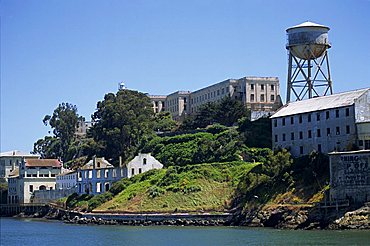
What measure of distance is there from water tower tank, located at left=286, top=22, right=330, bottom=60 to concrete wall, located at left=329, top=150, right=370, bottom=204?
2235 centimetres

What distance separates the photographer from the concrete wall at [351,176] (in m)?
68.4

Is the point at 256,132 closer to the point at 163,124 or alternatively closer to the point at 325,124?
the point at 325,124

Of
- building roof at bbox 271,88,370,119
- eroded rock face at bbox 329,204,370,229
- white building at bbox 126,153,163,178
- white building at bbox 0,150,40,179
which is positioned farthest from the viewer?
white building at bbox 0,150,40,179

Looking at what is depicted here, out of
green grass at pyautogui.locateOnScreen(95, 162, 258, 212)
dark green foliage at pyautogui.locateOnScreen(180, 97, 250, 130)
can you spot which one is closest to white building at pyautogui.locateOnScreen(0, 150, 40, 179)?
dark green foliage at pyautogui.locateOnScreen(180, 97, 250, 130)

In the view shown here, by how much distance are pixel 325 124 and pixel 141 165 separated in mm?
29711

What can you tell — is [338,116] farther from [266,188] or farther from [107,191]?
[107,191]

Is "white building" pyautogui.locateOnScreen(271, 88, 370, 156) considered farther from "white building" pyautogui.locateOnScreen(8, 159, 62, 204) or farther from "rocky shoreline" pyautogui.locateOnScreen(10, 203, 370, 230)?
"white building" pyautogui.locateOnScreen(8, 159, 62, 204)

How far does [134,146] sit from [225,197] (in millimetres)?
35503

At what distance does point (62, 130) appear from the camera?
14162cm

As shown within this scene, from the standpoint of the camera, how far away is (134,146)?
117000 millimetres

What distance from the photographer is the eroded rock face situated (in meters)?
65.8

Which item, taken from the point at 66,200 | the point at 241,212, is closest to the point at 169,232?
the point at 241,212

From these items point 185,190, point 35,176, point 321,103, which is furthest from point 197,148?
point 35,176

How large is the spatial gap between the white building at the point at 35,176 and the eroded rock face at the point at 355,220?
68.4 m
